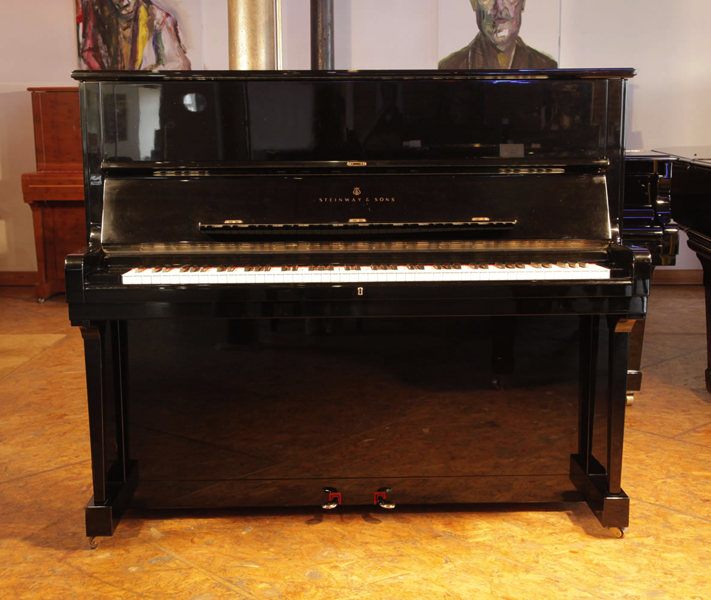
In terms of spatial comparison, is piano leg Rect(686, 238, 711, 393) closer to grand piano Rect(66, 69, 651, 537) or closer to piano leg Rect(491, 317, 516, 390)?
grand piano Rect(66, 69, 651, 537)

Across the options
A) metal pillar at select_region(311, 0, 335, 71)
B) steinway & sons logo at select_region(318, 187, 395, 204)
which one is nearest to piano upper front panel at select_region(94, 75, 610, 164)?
steinway & sons logo at select_region(318, 187, 395, 204)

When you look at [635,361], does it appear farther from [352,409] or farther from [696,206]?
[352,409]

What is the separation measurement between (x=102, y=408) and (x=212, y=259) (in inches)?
22.0

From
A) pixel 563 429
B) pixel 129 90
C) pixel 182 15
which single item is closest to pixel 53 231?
pixel 182 15

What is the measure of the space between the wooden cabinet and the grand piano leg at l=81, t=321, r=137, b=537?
12.4ft

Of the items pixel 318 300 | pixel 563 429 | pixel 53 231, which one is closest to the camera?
pixel 318 300

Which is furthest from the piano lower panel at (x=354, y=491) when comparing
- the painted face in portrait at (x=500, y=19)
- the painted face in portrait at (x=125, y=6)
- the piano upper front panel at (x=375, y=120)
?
the painted face in portrait at (x=125, y=6)

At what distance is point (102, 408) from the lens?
86.5 inches

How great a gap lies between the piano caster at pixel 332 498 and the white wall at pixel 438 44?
15.5 feet

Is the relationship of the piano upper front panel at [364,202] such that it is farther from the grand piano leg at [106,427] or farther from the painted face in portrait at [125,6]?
the painted face in portrait at [125,6]

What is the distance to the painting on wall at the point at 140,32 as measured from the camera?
6297 mm

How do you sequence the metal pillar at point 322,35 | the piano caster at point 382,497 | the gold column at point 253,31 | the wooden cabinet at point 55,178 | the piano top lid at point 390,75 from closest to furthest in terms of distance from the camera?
the piano top lid at point 390,75 → the piano caster at point 382,497 → the gold column at point 253,31 → the wooden cabinet at point 55,178 → the metal pillar at point 322,35

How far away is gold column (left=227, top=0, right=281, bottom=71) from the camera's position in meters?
3.71

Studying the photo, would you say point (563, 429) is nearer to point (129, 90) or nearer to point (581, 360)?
point (581, 360)
